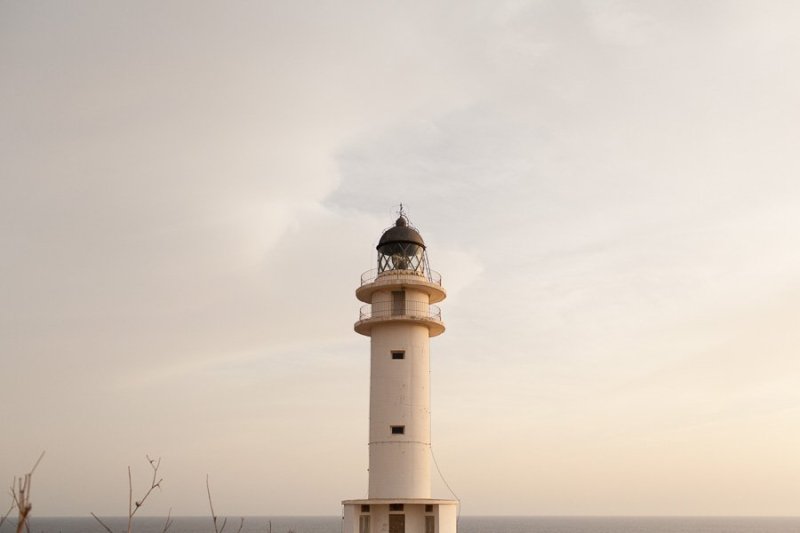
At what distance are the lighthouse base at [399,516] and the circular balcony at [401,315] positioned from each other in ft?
19.3

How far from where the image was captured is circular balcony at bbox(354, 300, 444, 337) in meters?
27.0

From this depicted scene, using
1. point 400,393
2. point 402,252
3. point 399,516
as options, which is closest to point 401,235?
point 402,252

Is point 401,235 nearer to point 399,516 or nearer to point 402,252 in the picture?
point 402,252

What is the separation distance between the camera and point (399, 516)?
25453 millimetres

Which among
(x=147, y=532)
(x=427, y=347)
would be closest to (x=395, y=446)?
(x=427, y=347)

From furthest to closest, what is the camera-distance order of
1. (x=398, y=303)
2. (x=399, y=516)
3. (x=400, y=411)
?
(x=398, y=303) → (x=400, y=411) → (x=399, y=516)

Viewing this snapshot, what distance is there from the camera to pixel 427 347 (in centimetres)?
2756

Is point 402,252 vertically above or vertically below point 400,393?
above

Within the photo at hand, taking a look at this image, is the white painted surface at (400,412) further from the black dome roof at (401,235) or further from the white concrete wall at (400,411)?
the black dome roof at (401,235)

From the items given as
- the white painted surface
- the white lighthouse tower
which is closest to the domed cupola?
the white lighthouse tower

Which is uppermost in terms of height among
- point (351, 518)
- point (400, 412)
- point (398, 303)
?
point (398, 303)

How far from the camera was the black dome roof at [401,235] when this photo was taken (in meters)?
28.5

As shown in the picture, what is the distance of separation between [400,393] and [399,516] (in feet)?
13.0

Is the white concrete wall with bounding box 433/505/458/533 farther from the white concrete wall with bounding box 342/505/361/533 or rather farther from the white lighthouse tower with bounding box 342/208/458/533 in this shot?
the white concrete wall with bounding box 342/505/361/533
